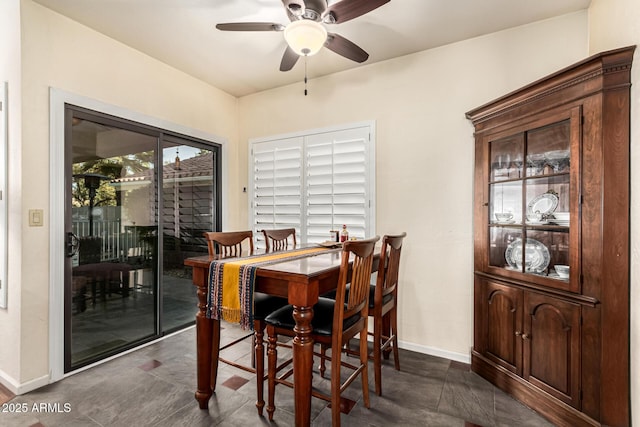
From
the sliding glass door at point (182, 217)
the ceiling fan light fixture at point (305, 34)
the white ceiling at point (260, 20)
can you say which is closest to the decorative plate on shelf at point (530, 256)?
the white ceiling at point (260, 20)

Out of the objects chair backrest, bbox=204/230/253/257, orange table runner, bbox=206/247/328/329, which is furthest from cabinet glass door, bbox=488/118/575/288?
chair backrest, bbox=204/230/253/257

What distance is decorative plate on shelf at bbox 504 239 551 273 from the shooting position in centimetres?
207

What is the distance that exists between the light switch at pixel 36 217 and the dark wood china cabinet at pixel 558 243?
129 inches

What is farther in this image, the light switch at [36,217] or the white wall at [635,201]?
the light switch at [36,217]

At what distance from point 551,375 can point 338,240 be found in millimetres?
1811

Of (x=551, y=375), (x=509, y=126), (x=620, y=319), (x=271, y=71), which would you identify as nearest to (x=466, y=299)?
(x=551, y=375)

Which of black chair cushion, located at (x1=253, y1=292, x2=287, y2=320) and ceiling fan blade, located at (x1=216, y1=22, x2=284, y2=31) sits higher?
ceiling fan blade, located at (x1=216, y1=22, x2=284, y2=31)

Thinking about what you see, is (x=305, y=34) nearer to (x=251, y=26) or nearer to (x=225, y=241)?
(x=251, y=26)

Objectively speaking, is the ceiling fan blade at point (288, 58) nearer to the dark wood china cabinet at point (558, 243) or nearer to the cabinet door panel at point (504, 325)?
the dark wood china cabinet at point (558, 243)

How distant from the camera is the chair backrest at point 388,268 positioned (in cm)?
213

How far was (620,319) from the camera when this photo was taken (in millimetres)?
1638

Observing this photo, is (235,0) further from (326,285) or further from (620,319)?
(620,319)

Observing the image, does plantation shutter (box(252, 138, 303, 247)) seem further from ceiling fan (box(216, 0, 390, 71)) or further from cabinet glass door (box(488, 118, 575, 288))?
cabinet glass door (box(488, 118, 575, 288))

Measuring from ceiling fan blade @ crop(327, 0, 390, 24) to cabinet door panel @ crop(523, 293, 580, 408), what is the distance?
2043 millimetres
